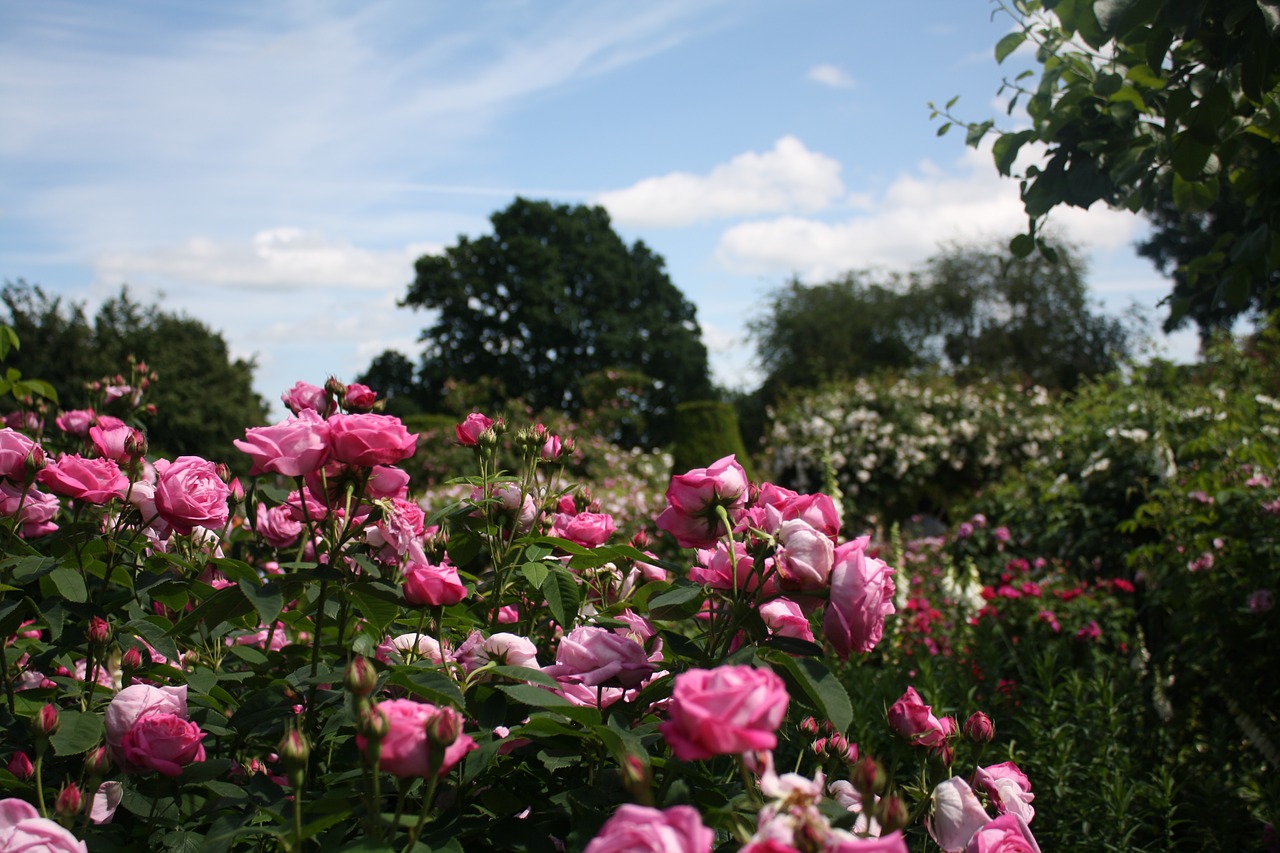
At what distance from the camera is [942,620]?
4426mm

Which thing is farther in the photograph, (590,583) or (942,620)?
(942,620)

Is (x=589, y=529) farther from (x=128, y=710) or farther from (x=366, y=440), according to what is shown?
(x=128, y=710)

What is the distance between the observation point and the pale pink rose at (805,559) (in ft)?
3.26

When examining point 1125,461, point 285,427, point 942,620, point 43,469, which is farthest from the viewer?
point 1125,461

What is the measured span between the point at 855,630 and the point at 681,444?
969cm

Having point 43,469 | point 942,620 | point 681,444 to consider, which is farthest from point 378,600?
point 681,444

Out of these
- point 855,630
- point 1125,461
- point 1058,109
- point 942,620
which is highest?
point 1058,109

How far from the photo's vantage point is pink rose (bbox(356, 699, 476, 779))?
0.78 metres

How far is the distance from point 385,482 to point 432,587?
0.51ft

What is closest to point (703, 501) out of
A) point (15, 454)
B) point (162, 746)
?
point (162, 746)

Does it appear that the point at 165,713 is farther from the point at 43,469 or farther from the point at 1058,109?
the point at 1058,109

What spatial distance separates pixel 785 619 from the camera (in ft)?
3.53

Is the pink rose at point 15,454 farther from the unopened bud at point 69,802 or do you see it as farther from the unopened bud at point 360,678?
the unopened bud at point 360,678

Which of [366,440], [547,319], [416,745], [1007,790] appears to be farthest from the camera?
[547,319]
